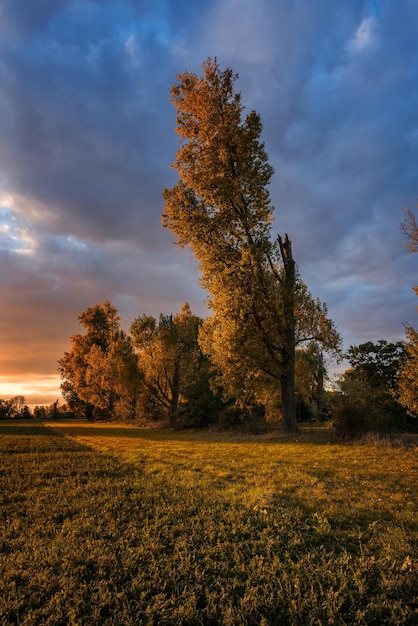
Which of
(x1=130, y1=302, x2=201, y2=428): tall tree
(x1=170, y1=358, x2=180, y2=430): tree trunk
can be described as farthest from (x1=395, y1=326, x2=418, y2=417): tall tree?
(x1=170, y1=358, x2=180, y2=430): tree trunk

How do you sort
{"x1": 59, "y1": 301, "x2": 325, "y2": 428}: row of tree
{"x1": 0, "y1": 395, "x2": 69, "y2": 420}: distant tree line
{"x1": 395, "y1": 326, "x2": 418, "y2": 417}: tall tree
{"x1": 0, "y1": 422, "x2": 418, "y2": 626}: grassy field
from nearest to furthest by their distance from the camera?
{"x1": 0, "y1": 422, "x2": 418, "y2": 626}: grassy field
{"x1": 395, "y1": 326, "x2": 418, "y2": 417}: tall tree
{"x1": 59, "y1": 301, "x2": 325, "y2": 428}: row of tree
{"x1": 0, "y1": 395, "x2": 69, "y2": 420}: distant tree line

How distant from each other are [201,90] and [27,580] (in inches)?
918

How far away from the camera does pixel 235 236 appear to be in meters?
20.7

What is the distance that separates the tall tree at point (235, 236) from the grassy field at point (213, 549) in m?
10.8

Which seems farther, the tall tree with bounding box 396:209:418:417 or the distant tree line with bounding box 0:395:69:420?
the distant tree line with bounding box 0:395:69:420

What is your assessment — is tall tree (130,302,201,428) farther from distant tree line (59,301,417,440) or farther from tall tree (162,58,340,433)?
tall tree (162,58,340,433)

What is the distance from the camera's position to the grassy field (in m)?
3.56

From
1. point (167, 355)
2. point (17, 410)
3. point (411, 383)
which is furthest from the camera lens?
point (17, 410)

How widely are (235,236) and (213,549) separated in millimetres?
17806

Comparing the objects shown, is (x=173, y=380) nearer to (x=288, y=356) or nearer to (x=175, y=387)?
(x=175, y=387)

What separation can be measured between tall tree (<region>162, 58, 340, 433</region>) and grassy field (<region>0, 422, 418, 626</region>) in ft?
35.3

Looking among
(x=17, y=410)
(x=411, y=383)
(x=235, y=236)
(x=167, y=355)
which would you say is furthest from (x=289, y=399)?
(x=17, y=410)

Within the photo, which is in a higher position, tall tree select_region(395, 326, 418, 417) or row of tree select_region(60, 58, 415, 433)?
row of tree select_region(60, 58, 415, 433)

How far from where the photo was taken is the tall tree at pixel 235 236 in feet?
63.9
